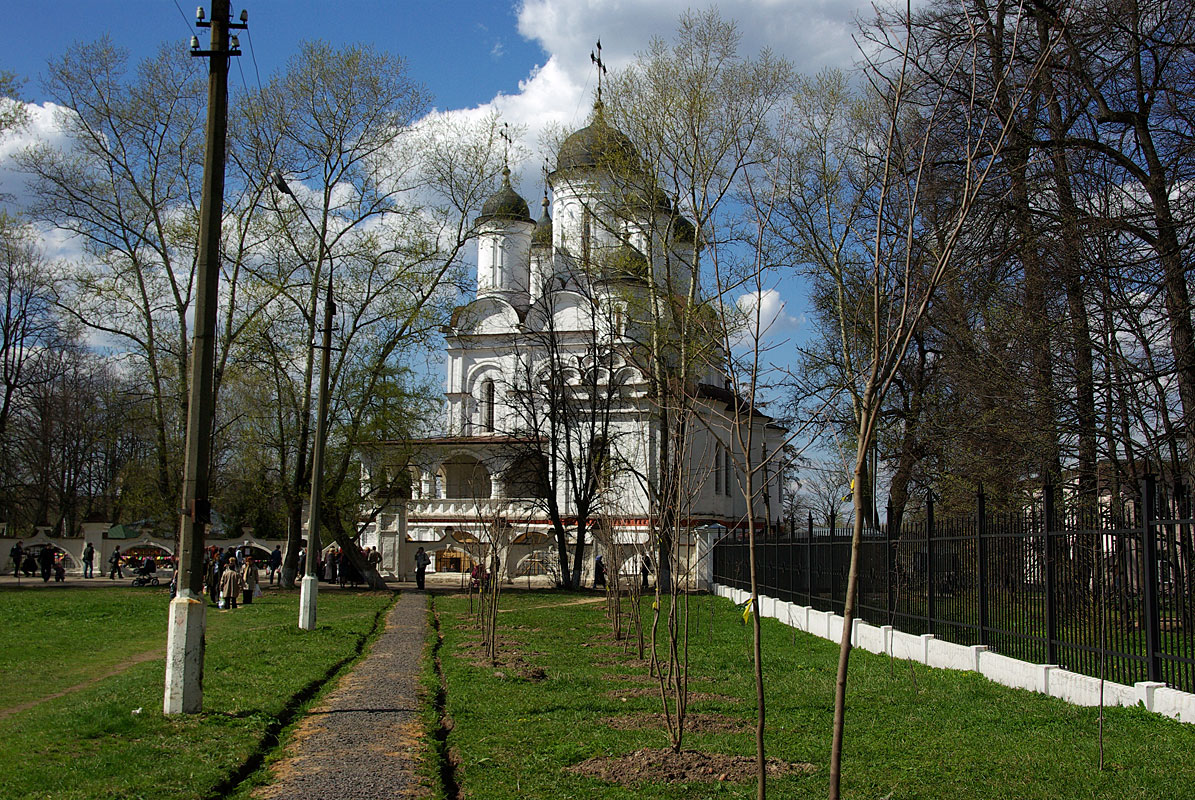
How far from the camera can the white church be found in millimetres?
26828

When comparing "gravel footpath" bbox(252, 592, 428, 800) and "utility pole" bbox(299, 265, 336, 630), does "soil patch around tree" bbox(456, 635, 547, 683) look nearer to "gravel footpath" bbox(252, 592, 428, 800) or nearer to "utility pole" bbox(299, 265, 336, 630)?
"gravel footpath" bbox(252, 592, 428, 800)

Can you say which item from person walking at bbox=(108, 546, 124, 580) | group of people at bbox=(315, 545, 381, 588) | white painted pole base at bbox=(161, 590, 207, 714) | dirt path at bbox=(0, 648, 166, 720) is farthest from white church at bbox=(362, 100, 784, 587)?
person walking at bbox=(108, 546, 124, 580)

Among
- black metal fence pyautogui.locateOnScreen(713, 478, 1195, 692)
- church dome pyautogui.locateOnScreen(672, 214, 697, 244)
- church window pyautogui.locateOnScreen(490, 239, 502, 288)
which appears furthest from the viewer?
church window pyautogui.locateOnScreen(490, 239, 502, 288)

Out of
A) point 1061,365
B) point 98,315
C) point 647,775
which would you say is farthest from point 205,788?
point 98,315

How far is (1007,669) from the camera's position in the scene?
10844 mm

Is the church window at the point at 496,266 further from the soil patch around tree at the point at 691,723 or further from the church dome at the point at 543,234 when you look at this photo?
the soil patch around tree at the point at 691,723

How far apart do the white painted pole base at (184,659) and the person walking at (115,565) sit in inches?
1353

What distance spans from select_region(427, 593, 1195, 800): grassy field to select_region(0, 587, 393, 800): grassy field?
5.35 ft

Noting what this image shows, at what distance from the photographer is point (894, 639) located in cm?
1421

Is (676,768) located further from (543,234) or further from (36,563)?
(36,563)

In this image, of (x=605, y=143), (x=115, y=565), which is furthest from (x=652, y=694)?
(x=115, y=565)

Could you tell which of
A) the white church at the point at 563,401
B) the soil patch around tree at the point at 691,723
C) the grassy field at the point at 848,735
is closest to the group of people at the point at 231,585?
the white church at the point at 563,401

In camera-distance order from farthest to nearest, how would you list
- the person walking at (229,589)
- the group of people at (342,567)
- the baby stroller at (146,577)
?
the group of people at (342,567)
the baby stroller at (146,577)
the person walking at (229,589)

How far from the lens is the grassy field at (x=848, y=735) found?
631 centimetres
